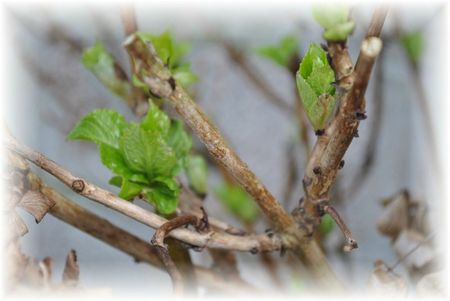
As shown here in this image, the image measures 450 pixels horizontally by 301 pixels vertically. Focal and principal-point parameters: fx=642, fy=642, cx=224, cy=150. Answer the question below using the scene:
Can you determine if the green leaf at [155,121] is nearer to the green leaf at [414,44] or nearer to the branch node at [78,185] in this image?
the branch node at [78,185]

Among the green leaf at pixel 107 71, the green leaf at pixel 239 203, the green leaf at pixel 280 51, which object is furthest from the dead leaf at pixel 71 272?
the green leaf at pixel 239 203

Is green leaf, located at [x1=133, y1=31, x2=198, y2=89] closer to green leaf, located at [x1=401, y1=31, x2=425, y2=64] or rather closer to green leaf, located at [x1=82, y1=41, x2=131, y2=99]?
green leaf, located at [x1=82, y1=41, x2=131, y2=99]

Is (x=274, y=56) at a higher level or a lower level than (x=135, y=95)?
higher

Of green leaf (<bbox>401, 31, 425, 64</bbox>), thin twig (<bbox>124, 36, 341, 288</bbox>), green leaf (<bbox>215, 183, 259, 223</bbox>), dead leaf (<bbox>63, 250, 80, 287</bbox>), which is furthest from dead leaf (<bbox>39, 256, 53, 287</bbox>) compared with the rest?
green leaf (<bbox>401, 31, 425, 64</bbox>)

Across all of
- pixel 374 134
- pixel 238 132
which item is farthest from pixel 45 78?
pixel 374 134

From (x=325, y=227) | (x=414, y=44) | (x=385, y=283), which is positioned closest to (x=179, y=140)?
(x=385, y=283)

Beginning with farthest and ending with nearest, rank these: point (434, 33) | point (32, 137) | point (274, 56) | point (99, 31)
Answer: point (32, 137)
point (99, 31)
point (434, 33)
point (274, 56)

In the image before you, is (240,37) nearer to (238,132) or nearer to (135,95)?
(238,132)
